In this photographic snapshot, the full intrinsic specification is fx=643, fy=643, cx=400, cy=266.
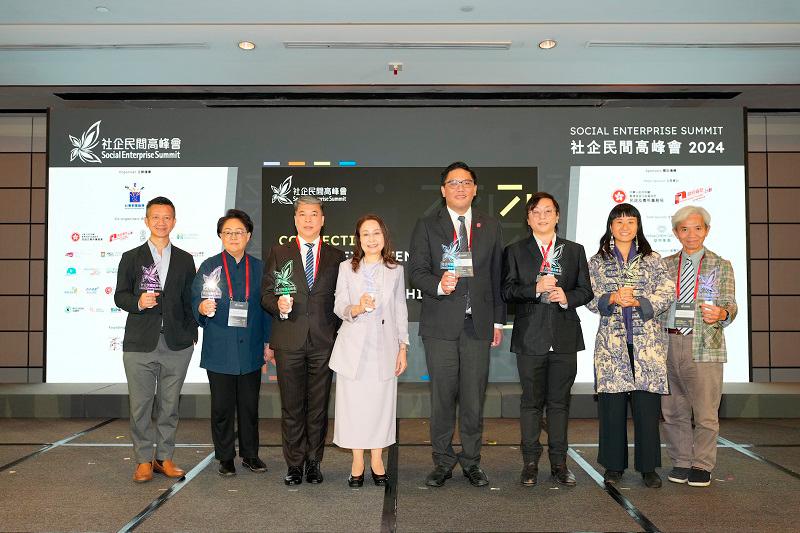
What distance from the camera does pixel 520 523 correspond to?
300 cm

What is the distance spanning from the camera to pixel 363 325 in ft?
11.5

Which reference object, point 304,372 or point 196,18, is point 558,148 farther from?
point 304,372

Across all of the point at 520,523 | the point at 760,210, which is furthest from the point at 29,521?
the point at 760,210

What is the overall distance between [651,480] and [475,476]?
0.97 m

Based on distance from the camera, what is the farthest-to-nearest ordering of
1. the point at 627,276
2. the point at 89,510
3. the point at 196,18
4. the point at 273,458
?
the point at 196,18 → the point at 273,458 → the point at 627,276 → the point at 89,510

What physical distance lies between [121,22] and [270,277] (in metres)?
3.05

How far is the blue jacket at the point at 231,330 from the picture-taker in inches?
146

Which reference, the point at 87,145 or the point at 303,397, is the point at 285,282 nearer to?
the point at 303,397

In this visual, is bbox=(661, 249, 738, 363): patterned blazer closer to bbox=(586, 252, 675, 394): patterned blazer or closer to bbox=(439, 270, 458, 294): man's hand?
bbox=(586, 252, 675, 394): patterned blazer

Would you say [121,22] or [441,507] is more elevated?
[121,22]

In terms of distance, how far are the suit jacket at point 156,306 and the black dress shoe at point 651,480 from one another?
107 inches

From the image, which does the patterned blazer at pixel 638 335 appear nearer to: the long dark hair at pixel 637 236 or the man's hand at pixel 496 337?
the long dark hair at pixel 637 236

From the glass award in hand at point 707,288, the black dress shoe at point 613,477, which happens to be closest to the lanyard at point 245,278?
the black dress shoe at point 613,477

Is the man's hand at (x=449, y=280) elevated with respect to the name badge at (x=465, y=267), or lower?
lower
